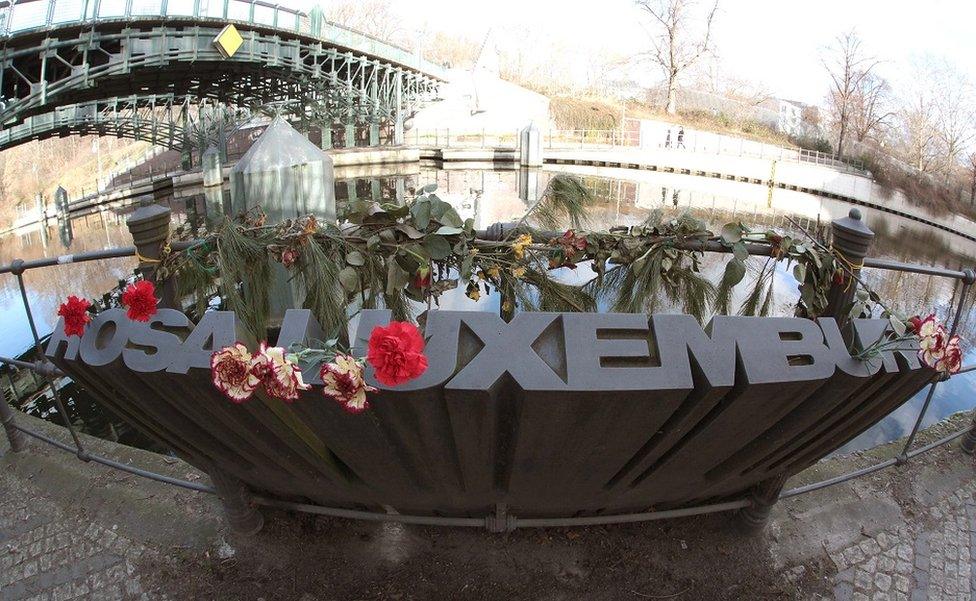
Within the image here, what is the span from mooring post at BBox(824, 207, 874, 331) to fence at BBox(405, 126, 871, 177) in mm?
28538

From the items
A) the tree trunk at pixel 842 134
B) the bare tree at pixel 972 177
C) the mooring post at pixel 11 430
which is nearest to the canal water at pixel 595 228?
the bare tree at pixel 972 177

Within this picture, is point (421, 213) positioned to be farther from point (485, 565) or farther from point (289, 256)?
point (485, 565)

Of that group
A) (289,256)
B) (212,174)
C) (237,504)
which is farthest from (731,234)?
(212,174)

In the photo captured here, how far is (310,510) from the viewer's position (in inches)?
103

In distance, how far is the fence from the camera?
A: 2964 cm

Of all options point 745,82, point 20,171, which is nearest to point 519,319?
point 20,171

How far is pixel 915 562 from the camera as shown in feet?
8.82

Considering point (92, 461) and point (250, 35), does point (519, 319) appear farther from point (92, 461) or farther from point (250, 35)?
point (250, 35)

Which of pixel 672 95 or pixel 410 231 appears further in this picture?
pixel 672 95

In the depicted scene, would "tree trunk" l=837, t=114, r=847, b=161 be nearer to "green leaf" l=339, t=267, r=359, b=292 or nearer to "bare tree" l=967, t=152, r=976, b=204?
"bare tree" l=967, t=152, r=976, b=204

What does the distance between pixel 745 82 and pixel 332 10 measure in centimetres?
4088

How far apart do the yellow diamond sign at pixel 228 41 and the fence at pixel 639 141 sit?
13097 millimetres

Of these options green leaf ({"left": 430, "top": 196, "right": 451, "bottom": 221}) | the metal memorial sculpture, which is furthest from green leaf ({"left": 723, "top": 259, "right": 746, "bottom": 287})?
green leaf ({"left": 430, "top": 196, "right": 451, "bottom": 221})

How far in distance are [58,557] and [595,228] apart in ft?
9.11
